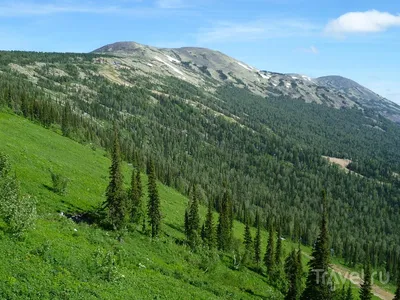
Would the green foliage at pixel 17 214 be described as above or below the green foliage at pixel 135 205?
above

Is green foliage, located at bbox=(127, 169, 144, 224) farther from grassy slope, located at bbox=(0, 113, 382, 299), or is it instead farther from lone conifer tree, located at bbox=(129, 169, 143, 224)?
grassy slope, located at bbox=(0, 113, 382, 299)

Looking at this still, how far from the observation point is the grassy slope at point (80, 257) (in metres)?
25.6

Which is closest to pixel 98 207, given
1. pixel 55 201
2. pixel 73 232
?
pixel 55 201

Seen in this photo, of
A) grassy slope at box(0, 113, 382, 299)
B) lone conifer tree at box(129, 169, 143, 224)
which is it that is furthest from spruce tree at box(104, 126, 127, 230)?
lone conifer tree at box(129, 169, 143, 224)

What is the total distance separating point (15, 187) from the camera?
36.2 m

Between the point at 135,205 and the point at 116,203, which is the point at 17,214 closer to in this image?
the point at 116,203

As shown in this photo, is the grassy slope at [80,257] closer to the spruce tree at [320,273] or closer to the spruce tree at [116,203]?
the spruce tree at [116,203]

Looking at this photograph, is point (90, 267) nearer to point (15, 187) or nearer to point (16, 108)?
point (15, 187)

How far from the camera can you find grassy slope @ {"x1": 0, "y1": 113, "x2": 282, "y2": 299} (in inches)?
1007

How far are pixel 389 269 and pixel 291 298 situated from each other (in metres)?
142

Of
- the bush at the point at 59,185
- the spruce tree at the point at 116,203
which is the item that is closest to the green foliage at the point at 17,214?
the spruce tree at the point at 116,203

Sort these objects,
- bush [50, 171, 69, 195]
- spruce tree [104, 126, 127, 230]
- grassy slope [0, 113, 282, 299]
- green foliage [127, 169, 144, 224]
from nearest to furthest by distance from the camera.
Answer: grassy slope [0, 113, 282, 299], spruce tree [104, 126, 127, 230], bush [50, 171, 69, 195], green foliage [127, 169, 144, 224]

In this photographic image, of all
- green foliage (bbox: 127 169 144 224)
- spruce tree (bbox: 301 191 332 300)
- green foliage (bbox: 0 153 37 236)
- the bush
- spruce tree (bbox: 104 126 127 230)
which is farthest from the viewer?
green foliage (bbox: 127 169 144 224)

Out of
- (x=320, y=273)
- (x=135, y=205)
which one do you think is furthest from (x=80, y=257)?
(x=135, y=205)
